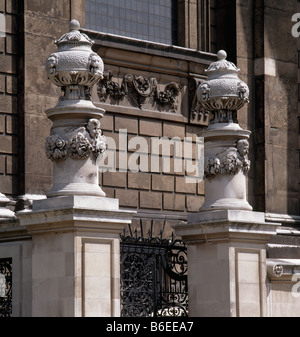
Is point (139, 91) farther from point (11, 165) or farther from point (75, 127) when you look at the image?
point (75, 127)

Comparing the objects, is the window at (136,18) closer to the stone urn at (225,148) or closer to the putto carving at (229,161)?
the stone urn at (225,148)

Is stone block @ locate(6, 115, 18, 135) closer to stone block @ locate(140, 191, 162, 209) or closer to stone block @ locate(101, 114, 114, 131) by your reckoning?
stone block @ locate(101, 114, 114, 131)

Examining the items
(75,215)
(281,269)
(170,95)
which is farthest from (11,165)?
(75,215)

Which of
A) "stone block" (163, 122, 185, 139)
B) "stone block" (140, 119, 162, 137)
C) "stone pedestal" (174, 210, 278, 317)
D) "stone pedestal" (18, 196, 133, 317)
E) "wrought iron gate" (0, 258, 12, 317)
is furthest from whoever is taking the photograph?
"stone block" (163, 122, 185, 139)

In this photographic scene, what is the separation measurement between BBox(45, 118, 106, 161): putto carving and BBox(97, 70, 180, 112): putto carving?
764 cm

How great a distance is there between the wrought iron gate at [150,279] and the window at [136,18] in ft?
23.6

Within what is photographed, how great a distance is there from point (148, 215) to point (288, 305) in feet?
19.7

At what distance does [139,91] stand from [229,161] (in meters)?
6.75

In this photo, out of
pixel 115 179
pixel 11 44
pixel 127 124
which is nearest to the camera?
pixel 11 44

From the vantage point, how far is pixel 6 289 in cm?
1823

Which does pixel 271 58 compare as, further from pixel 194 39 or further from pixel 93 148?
pixel 93 148

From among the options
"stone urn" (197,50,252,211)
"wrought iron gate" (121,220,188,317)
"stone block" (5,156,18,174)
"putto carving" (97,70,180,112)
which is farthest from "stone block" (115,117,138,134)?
"stone urn" (197,50,252,211)

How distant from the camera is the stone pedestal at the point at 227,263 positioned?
19.3m

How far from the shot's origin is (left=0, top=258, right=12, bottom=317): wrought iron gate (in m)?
18.2
